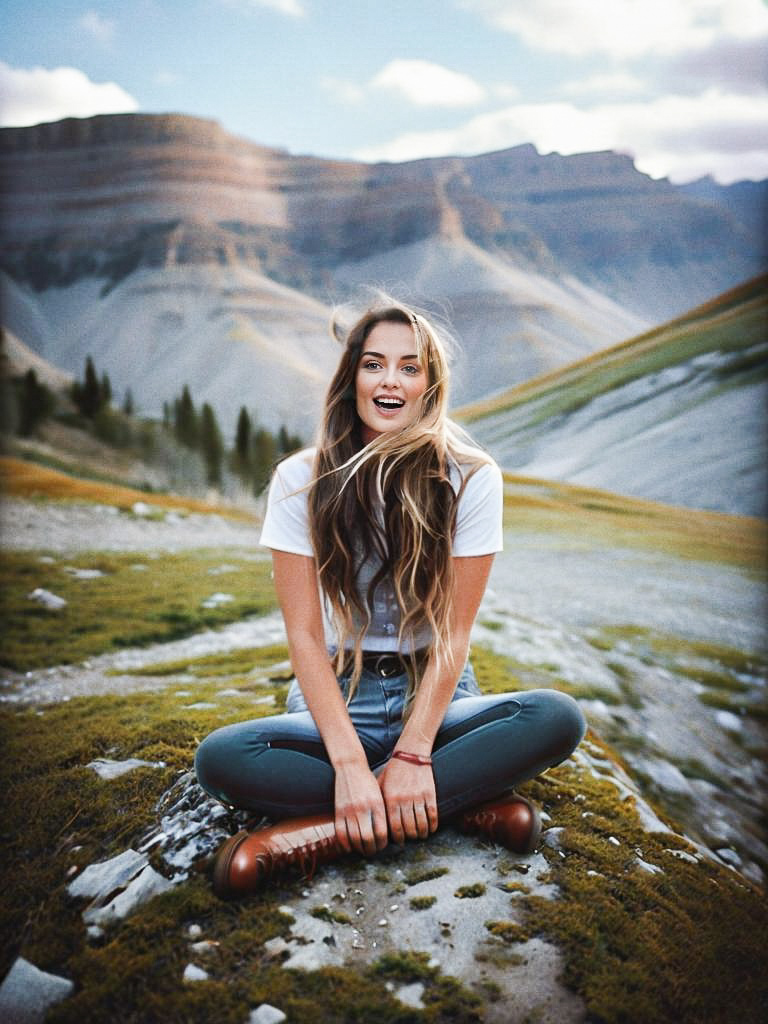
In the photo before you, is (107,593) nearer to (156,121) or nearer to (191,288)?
(191,288)

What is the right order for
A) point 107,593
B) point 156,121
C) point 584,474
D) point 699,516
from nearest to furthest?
point 107,593
point 699,516
point 584,474
point 156,121

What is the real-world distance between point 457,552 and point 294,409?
88.1 m

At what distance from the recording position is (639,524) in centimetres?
1984

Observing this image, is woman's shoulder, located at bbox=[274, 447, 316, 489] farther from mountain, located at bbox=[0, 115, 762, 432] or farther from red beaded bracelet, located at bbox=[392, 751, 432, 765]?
mountain, located at bbox=[0, 115, 762, 432]

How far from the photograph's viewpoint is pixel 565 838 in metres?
3.19

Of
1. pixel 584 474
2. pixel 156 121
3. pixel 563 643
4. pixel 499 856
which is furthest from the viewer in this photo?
pixel 156 121

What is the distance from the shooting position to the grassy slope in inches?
1560

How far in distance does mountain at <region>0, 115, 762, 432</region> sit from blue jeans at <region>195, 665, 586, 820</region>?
85730mm

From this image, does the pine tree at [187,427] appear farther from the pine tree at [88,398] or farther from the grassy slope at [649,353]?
the grassy slope at [649,353]

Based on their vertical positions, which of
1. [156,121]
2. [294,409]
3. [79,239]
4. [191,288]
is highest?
[156,121]

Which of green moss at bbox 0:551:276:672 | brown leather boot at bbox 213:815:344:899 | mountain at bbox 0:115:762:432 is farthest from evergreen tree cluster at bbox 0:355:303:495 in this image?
mountain at bbox 0:115:762:432

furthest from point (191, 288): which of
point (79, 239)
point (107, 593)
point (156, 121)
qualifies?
point (107, 593)

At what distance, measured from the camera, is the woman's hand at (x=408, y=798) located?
2861 mm

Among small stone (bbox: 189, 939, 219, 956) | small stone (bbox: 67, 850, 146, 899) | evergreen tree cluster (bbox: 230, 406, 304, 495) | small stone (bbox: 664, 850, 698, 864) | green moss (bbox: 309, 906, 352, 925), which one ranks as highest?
green moss (bbox: 309, 906, 352, 925)
